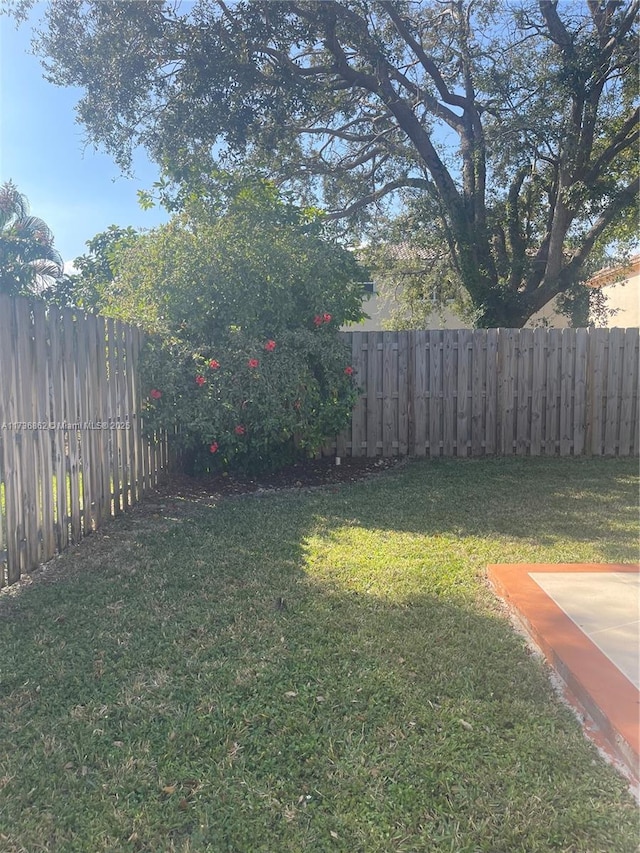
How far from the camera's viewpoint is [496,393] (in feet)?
27.3

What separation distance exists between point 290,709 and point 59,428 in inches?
108

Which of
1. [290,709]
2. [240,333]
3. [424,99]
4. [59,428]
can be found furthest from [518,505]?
[424,99]

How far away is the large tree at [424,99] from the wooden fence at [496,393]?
8.99ft

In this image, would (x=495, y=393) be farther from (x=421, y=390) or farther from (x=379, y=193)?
(x=379, y=193)

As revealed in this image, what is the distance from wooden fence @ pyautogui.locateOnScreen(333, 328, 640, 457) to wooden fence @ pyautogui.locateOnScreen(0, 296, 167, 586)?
3652 millimetres

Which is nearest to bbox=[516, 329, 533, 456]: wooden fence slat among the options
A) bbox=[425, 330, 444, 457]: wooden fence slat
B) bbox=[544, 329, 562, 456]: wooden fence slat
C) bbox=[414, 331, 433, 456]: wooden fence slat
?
bbox=[544, 329, 562, 456]: wooden fence slat

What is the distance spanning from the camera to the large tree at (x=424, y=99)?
873cm

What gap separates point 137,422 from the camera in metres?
5.86

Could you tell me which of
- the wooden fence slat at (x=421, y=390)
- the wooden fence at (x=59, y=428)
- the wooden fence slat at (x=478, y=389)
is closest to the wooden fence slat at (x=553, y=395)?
the wooden fence slat at (x=478, y=389)

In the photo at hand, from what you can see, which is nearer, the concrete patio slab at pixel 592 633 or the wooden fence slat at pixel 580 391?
the concrete patio slab at pixel 592 633

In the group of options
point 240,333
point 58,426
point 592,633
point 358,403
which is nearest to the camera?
point 592,633

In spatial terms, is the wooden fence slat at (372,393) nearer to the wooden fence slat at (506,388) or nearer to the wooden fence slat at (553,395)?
the wooden fence slat at (506,388)

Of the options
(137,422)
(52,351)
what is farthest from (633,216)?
(52,351)

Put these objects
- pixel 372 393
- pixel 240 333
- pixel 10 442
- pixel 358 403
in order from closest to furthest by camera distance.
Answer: pixel 10 442
pixel 240 333
pixel 358 403
pixel 372 393
